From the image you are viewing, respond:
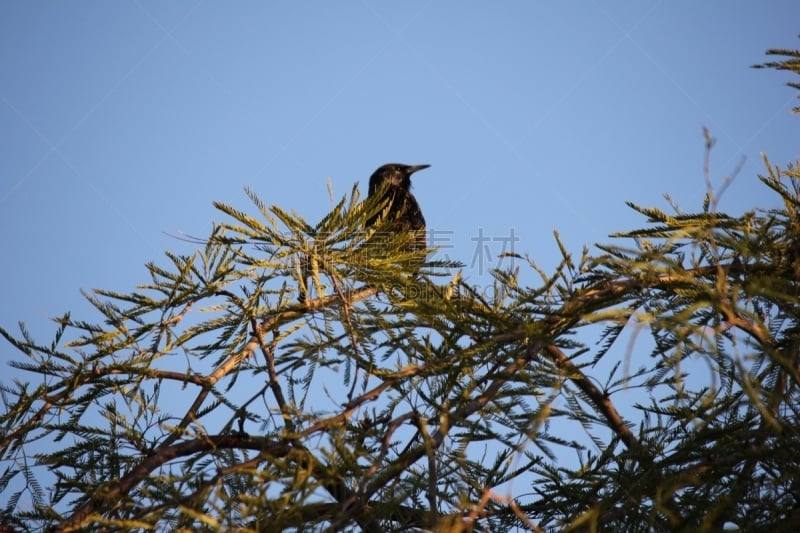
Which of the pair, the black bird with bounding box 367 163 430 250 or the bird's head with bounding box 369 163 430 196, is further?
the bird's head with bounding box 369 163 430 196

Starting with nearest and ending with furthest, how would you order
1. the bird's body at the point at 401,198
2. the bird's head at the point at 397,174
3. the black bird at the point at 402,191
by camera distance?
the bird's body at the point at 401,198, the black bird at the point at 402,191, the bird's head at the point at 397,174

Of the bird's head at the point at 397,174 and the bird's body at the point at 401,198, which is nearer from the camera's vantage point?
the bird's body at the point at 401,198

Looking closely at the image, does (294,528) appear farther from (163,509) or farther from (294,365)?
(294,365)

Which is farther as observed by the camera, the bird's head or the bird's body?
the bird's head

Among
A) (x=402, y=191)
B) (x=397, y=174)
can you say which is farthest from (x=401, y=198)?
(x=397, y=174)

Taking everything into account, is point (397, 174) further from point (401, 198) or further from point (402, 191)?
point (401, 198)

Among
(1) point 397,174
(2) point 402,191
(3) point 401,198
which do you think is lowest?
(3) point 401,198

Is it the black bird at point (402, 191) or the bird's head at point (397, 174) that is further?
the bird's head at point (397, 174)

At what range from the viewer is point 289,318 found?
284 centimetres

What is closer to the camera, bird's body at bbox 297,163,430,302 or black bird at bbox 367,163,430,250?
bird's body at bbox 297,163,430,302

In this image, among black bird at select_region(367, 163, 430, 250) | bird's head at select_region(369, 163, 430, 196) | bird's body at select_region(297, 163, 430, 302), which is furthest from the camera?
bird's head at select_region(369, 163, 430, 196)

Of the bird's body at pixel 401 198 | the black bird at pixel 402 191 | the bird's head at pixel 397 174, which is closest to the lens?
the bird's body at pixel 401 198

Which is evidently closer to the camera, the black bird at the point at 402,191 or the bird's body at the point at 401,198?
the bird's body at the point at 401,198

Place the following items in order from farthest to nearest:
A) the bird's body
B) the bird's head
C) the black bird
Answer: the bird's head, the black bird, the bird's body
